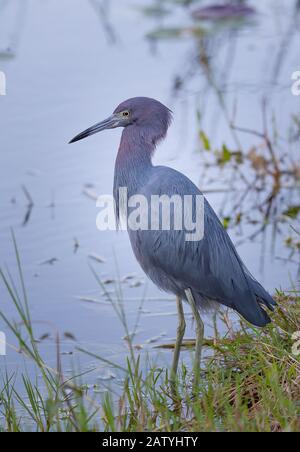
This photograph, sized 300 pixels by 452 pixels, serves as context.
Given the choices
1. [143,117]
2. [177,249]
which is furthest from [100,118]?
[177,249]

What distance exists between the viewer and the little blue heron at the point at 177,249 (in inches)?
190

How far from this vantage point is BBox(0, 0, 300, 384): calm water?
19.7ft

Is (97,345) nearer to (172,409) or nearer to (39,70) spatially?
(172,409)

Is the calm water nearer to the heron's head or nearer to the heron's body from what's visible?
the heron's body

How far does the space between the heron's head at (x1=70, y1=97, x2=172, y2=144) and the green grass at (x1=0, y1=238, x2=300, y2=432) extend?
1.01 metres

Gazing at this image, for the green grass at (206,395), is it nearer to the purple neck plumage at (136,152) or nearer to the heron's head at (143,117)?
the purple neck plumage at (136,152)

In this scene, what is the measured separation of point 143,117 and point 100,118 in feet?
9.00

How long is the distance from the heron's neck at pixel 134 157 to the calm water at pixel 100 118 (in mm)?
816

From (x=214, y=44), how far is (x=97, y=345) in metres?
5.00

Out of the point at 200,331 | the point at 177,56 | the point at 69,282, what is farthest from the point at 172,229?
the point at 177,56

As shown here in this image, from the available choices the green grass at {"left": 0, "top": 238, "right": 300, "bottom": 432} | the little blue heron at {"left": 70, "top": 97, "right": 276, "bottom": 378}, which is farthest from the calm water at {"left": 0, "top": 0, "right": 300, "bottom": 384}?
the green grass at {"left": 0, "top": 238, "right": 300, "bottom": 432}

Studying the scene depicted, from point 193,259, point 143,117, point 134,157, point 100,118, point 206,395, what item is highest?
point 100,118

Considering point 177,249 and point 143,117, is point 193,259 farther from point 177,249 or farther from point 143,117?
point 143,117

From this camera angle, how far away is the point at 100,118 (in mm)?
7789
